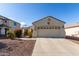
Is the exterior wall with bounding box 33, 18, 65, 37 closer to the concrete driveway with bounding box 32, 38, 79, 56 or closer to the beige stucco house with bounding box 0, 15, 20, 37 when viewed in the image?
the beige stucco house with bounding box 0, 15, 20, 37

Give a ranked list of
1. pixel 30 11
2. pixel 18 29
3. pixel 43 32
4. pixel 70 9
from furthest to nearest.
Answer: pixel 43 32
pixel 18 29
pixel 70 9
pixel 30 11

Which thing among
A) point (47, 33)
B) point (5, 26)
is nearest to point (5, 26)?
point (5, 26)

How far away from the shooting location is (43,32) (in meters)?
19.1

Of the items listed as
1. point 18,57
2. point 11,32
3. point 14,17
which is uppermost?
point 14,17

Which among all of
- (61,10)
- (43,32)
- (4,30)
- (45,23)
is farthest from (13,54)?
(45,23)

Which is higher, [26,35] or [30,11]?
[30,11]

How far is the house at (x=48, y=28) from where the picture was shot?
1891 cm

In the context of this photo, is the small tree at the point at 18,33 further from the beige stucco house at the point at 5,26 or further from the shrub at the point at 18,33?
the beige stucco house at the point at 5,26

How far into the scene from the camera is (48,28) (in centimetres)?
1927

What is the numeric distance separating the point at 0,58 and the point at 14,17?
5150 millimetres

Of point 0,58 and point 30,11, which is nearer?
point 0,58

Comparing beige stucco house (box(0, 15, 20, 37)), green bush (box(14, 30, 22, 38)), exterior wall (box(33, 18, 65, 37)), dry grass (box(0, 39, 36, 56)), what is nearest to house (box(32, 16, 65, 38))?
exterior wall (box(33, 18, 65, 37))

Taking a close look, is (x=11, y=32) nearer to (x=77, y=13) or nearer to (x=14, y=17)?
(x=14, y=17)

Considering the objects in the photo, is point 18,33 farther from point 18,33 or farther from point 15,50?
point 15,50
